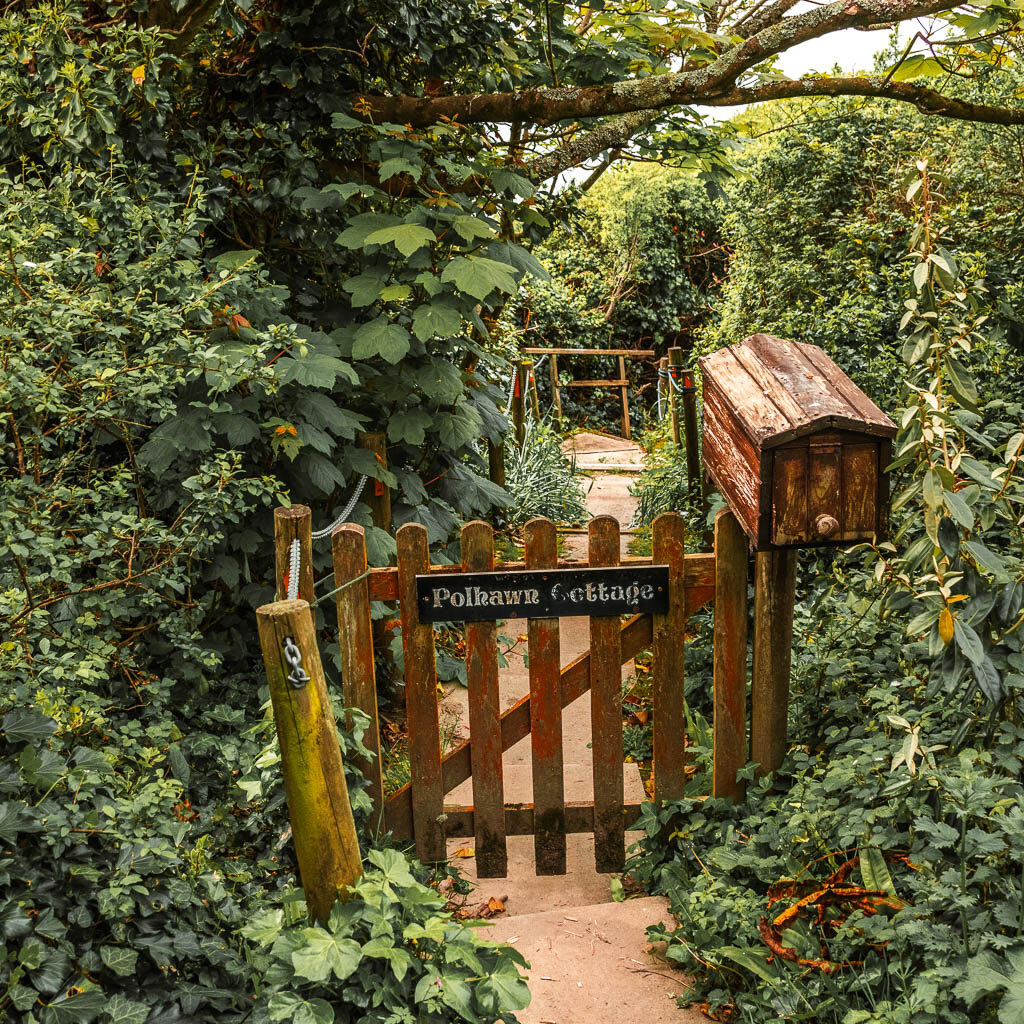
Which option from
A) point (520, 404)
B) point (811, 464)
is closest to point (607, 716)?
point (811, 464)

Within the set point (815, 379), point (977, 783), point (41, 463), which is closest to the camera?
point (977, 783)

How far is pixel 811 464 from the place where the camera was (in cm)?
283

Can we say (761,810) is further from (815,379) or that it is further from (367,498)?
(367,498)

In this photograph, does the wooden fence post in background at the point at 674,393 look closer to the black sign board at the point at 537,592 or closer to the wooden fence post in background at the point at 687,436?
the wooden fence post in background at the point at 687,436

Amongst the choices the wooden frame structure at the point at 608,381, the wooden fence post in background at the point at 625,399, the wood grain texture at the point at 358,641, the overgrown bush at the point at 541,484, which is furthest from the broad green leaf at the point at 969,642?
the wooden fence post in background at the point at 625,399

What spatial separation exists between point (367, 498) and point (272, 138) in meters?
1.73

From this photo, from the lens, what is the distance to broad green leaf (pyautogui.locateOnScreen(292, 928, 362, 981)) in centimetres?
204

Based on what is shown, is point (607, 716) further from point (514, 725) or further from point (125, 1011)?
point (125, 1011)

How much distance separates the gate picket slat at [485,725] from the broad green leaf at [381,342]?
948 mm

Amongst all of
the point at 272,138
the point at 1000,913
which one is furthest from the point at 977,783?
the point at 272,138

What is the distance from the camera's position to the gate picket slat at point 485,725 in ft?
10.5

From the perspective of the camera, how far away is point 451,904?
3.57m

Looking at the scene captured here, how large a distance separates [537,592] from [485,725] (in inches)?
21.5

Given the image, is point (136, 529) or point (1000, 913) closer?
point (1000, 913)
